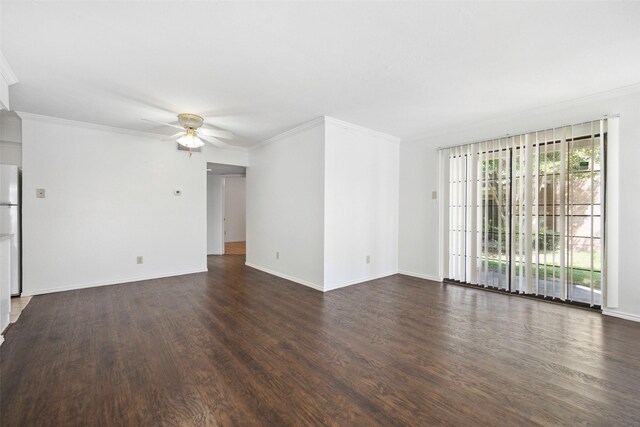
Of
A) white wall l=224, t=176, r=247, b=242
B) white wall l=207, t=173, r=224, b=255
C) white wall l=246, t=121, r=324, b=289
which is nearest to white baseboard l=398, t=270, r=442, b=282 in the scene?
white wall l=246, t=121, r=324, b=289

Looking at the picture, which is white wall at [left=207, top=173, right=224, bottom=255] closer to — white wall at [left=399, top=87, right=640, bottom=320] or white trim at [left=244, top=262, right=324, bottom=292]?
white trim at [left=244, top=262, right=324, bottom=292]

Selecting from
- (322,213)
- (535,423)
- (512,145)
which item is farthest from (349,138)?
(535,423)

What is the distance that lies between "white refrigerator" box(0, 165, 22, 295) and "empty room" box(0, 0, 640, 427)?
24 mm

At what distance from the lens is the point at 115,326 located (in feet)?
9.47

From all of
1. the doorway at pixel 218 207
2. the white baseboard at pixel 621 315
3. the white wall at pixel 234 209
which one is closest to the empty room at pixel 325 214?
the white baseboard at pixel 621 315

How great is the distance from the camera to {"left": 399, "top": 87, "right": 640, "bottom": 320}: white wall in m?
3.12

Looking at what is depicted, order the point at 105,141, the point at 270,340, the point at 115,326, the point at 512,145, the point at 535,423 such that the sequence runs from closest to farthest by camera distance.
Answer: the point at 535,423, the point at 270,340, the point at 115,326, the point at 512,145, the point at 105,141

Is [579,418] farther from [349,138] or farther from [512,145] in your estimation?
[349,138]

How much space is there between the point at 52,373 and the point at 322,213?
124 inches

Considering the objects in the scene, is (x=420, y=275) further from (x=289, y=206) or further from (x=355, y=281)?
(x=289, y=206)

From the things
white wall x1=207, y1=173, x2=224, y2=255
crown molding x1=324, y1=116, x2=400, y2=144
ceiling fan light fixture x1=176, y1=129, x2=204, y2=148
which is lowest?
white wall x1=207, y1=173, x2=224, y2=255

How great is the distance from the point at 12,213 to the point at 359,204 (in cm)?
491

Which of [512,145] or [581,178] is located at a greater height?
[512,145]

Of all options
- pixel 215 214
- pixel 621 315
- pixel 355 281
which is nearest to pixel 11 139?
pixel 215 214
